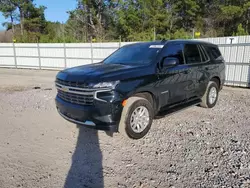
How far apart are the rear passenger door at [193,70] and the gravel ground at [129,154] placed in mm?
642

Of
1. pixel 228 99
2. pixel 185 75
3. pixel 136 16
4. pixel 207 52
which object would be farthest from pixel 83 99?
pixel 136 16

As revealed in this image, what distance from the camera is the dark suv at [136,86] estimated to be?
3.47 metres

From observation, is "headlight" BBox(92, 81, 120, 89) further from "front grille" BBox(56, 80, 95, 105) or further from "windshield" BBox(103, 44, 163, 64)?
"windshield" BBox(103, 44, 163, 64)

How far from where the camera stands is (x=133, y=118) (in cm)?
377

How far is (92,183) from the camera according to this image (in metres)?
2.73

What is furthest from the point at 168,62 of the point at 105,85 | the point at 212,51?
the point at 212,51

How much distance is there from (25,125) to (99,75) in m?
2.39

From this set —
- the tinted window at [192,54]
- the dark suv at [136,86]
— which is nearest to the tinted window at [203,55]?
the dark suv at [136,86]

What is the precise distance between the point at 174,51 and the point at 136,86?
57.7 inches

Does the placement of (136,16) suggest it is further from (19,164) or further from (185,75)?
(19,164)

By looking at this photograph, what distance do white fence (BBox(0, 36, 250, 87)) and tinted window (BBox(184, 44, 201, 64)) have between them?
4.23 meters

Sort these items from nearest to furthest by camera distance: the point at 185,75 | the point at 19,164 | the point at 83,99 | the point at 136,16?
the point at 19,164 → the point at 83,99 → the point at 185,75 → the point at 136,16

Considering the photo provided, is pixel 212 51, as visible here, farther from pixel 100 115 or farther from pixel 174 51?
pixel 100 115

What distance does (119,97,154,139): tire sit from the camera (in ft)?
11.9
